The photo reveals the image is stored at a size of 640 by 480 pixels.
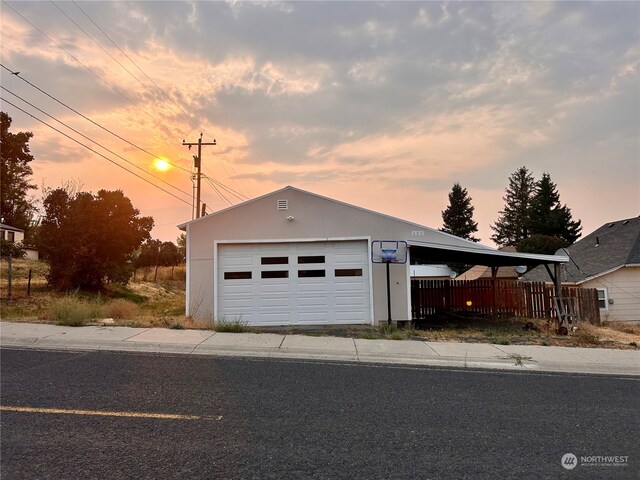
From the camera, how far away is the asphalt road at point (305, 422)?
369 cm

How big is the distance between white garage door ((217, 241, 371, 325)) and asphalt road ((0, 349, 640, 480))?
632cm

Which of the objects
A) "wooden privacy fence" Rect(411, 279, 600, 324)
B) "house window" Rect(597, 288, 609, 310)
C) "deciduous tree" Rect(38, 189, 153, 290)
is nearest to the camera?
"wooden privacy fence" Rect(411, 279, 600, 324)

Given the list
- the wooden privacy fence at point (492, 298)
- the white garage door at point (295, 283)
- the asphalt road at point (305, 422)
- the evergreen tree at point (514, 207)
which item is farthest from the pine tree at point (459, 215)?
the asphalt road at point (305, 422)

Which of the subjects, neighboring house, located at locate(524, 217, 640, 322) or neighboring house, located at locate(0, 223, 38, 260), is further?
neighboring house, located at locate(0, 223, 38, 260)

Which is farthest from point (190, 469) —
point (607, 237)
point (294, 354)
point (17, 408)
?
point (607, 237)

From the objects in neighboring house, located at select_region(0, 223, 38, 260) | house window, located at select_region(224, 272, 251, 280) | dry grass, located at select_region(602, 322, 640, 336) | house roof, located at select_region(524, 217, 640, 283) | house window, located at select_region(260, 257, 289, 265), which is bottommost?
dry grass, located at select_region(602, 322, 640, 336)

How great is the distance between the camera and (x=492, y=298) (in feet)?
59.4

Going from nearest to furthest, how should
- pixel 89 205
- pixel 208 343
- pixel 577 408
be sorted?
pixel 577 408 < pixel 208 343 < pixel 89 205

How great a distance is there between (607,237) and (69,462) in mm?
30144

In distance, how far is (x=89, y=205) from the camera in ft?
81.5

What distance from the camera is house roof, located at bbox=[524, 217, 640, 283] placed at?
2184cm

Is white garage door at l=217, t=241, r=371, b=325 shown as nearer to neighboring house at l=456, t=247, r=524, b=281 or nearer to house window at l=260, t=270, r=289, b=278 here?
house window at l=260, t=270, r=289, b=278

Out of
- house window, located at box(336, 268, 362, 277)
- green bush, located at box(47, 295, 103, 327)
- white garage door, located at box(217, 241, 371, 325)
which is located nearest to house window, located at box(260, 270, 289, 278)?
white garage door, located at box(217, 241, 371, 325)

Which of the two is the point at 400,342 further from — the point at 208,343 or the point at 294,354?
the point at 208,343
